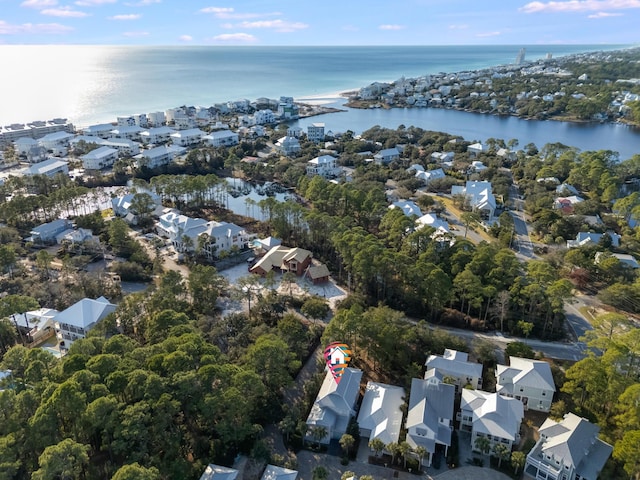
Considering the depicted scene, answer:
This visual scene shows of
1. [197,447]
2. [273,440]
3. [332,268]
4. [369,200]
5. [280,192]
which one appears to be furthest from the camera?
[280,192]

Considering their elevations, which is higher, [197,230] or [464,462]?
[197,230]

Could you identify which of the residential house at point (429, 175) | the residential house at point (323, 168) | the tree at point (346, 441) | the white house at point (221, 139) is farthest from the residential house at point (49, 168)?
the tree at point (346, 441)

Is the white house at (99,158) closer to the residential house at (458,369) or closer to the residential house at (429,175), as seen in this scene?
the residential house at (429,175)

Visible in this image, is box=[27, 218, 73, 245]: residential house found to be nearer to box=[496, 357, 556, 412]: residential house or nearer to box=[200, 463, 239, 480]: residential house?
box=[200, 463, 239, 480]: residential house

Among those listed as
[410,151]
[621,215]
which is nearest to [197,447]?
[621,215]

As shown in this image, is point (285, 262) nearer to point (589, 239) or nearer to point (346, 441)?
point (346, 441)

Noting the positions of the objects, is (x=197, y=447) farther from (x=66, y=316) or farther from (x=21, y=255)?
(x=21, y=255)
